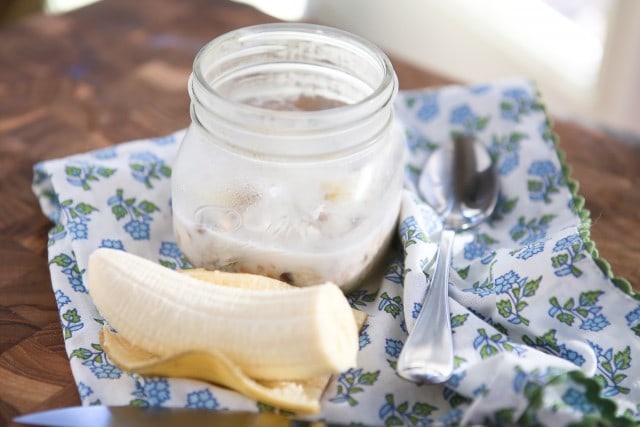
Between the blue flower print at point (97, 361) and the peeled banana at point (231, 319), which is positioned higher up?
the peeled banana at point (231, 319)

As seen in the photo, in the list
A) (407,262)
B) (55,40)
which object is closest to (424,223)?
(407,262)

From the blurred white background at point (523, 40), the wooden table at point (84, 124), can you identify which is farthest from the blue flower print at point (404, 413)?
the blurred white background at point (523, 40)

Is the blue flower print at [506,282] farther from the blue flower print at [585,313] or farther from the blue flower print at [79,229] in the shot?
the blue flower print at [79,229]

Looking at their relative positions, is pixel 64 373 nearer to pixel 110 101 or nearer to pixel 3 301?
pixel 3 301

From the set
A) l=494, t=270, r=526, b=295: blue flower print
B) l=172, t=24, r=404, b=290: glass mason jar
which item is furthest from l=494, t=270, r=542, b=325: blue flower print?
l=172, t=24, r=404, b=290: glass mason jar

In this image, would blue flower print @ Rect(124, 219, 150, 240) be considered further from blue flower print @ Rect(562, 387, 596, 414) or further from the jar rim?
blue flower print @ Rect(562, 387, 596, 414)

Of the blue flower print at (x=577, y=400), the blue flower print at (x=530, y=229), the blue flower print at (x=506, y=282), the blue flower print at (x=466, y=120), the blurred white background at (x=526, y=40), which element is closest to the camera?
the blue flower print at (x=577, y=400)
